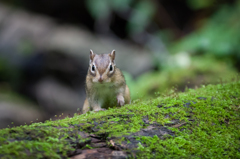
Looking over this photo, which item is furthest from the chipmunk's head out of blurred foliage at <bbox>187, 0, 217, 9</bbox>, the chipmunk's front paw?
blurred foliage at <bbox>187, 0, 217, 9</bbox>

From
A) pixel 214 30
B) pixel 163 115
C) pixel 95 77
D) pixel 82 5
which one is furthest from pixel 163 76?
pixel 82 5

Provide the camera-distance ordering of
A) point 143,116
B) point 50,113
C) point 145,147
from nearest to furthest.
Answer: point 145,147
point 143,116
point 50,113

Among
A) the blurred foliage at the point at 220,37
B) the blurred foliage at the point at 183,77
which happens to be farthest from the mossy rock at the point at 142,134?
the blurred foliage at the point at 220,37

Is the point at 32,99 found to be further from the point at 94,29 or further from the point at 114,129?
the point at 114,129

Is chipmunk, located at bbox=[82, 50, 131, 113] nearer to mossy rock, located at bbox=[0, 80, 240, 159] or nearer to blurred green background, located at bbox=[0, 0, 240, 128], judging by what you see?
mossy rock, located at bbox=[0, 80, 240, 159]

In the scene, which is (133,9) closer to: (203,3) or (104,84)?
(203,3)

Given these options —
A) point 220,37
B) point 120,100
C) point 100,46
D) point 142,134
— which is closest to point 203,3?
point 220,37
